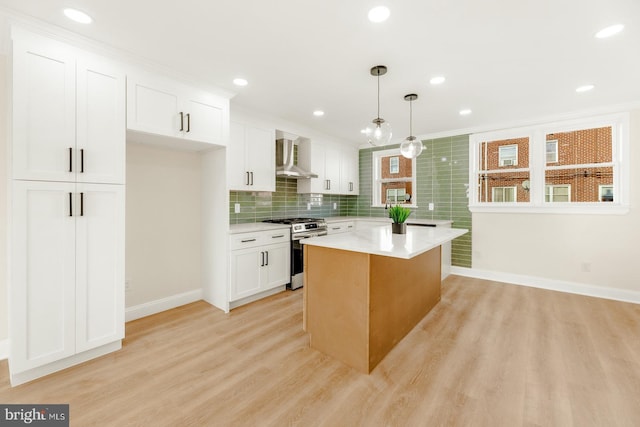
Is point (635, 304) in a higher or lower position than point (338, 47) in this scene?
lower

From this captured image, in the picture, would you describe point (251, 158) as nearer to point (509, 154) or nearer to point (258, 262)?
point (258, 262)

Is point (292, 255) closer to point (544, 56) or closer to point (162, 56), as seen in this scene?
point (162, 56)

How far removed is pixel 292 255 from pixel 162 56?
268 centimetres

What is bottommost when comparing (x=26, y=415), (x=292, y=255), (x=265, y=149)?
(x=26, y=415)

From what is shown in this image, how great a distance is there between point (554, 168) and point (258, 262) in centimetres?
433

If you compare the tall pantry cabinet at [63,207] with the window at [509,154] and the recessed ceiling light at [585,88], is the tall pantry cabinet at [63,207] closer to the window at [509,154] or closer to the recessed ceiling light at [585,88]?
the recessed ceiling light at [585,88]

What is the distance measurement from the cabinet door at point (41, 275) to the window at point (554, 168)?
16.7ft

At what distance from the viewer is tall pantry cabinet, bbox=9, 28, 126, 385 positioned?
1.85m

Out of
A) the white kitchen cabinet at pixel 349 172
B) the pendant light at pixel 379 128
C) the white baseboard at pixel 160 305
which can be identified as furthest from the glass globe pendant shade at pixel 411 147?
the white baseboard at pixel 160 305

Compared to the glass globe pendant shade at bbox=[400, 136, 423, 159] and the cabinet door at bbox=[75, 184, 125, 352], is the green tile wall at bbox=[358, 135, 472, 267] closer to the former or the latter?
the glass globe pendant shade at bbox=[400, 136, 423, 159]

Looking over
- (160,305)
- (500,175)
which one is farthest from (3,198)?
(500,175)

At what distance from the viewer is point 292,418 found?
1.59 meters

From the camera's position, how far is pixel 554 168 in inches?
151

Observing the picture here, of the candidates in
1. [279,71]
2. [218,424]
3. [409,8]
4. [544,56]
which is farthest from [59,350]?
[544,56]
